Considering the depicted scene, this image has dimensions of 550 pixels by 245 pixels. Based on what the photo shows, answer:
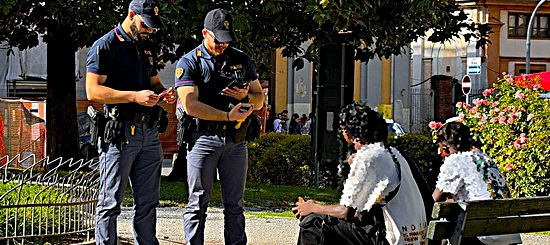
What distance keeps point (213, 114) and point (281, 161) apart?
9.88 m

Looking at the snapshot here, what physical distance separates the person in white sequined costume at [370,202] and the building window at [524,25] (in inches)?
1638

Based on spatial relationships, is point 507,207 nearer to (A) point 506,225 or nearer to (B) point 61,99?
(A) point 506,225

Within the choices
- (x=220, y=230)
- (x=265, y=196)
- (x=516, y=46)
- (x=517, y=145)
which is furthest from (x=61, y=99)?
(x=516, y=46)

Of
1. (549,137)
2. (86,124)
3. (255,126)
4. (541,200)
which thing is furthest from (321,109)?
(86,124)

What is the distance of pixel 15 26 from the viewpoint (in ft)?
54.5

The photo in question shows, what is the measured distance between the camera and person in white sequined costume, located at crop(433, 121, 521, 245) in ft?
21.9

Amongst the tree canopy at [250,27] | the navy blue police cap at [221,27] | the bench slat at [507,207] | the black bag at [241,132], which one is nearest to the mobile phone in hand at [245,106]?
the black bag at [241,132]

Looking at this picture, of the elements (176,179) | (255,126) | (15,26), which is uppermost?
(15,26)

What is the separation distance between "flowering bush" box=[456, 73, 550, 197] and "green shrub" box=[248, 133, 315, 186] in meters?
3.44

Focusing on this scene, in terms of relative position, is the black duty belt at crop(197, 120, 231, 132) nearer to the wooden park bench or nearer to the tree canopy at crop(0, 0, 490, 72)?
the wooden park bench

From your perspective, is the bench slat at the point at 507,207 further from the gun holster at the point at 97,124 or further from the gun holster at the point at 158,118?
the gun holster at the point at 97,124

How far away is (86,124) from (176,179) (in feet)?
34.8

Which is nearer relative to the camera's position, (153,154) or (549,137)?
(153,154)

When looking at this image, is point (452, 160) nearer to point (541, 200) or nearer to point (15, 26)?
point (541, 200)
